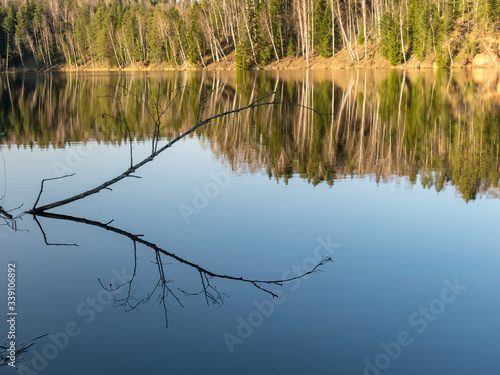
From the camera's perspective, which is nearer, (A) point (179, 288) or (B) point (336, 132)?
(A) point (179, 288)

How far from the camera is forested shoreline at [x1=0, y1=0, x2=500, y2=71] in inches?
2388

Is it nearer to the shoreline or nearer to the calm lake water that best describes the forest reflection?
the calm lake water

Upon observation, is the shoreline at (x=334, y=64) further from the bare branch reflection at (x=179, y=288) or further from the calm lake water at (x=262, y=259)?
the bare branch reflection at (x=179, y=288)

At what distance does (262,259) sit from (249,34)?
2657 inches

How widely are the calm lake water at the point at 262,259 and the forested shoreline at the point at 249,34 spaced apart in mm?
49982

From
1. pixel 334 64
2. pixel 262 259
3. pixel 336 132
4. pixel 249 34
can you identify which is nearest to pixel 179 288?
pixel 262 259

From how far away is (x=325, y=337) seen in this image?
4.93 metres

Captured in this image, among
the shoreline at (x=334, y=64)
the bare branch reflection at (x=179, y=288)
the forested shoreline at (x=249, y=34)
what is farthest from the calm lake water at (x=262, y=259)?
the forested shoreline at (x=249, y=34)

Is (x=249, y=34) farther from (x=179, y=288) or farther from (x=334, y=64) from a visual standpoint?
(x=179, y=288)

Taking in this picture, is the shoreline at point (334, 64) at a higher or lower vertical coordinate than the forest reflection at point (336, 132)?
lower

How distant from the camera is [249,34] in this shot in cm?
7175

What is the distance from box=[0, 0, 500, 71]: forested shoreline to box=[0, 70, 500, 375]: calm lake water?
4998 centimetres

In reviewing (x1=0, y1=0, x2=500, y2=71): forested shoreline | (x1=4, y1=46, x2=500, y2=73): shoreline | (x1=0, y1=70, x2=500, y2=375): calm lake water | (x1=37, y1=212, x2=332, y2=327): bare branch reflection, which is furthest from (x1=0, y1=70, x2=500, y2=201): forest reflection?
(x1=0, y1=0, x2=500, y2=71): forested shoreline

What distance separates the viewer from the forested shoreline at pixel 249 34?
199ft
